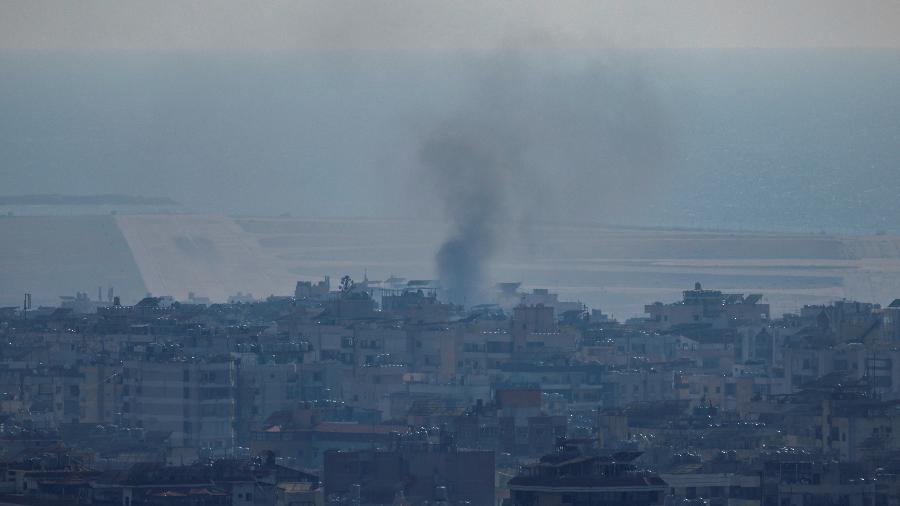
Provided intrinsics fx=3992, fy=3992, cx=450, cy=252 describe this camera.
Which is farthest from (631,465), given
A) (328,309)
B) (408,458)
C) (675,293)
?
(675,293)

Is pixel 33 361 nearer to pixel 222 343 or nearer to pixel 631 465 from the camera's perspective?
pixel 222 343

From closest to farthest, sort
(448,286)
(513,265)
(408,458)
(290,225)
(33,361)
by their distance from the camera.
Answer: (408,458), (33,361), (448,286), (513,265), (290,225)

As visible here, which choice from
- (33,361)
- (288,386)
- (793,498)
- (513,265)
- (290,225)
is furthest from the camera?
(290,225)

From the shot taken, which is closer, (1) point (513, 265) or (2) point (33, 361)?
(2) point (33, 361)

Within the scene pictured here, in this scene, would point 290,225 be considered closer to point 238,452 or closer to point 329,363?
point 329,363

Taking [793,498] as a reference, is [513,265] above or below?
above

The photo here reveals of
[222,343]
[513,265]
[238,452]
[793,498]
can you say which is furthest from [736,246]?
[793,498]
